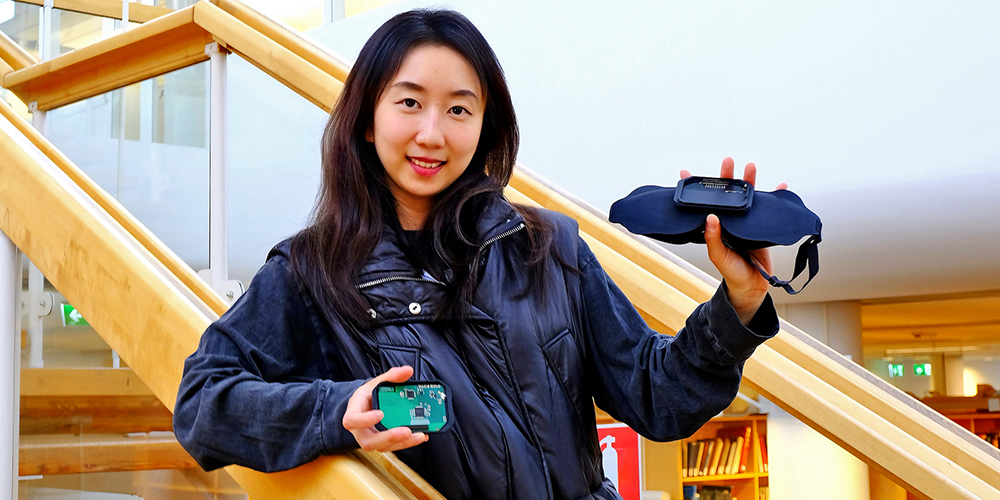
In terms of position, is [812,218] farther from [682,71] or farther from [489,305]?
[682,71]

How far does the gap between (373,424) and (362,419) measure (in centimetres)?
1

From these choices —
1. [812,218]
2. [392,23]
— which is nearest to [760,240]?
[812,218]

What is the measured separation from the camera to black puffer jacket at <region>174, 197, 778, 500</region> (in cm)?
92

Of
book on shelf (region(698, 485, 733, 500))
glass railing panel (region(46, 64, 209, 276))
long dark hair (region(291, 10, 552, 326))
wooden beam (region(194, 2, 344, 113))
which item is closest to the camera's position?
long dark hair (region(291, 10, 552, 326))

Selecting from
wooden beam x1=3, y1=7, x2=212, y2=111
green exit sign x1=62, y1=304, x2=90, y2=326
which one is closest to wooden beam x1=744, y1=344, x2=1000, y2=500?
green exit sign x1=62, y1=304, x2=90, y2=326

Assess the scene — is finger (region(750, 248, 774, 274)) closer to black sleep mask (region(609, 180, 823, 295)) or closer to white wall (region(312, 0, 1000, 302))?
black sleep mask (region(609, 180, 823, 295))

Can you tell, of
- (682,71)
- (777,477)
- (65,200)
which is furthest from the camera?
(682,71)

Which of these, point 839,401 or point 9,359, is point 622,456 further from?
point 9,359

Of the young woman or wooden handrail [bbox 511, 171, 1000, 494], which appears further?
wooden handrail [bbox 511, 171, 1000, 494]

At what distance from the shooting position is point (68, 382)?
1.51 meters

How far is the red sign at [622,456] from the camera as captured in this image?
2465 mm

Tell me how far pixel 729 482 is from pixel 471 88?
3264 millimetres

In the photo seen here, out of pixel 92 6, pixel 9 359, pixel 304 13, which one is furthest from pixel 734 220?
pixel 304 13

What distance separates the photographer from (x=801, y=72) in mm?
3811
